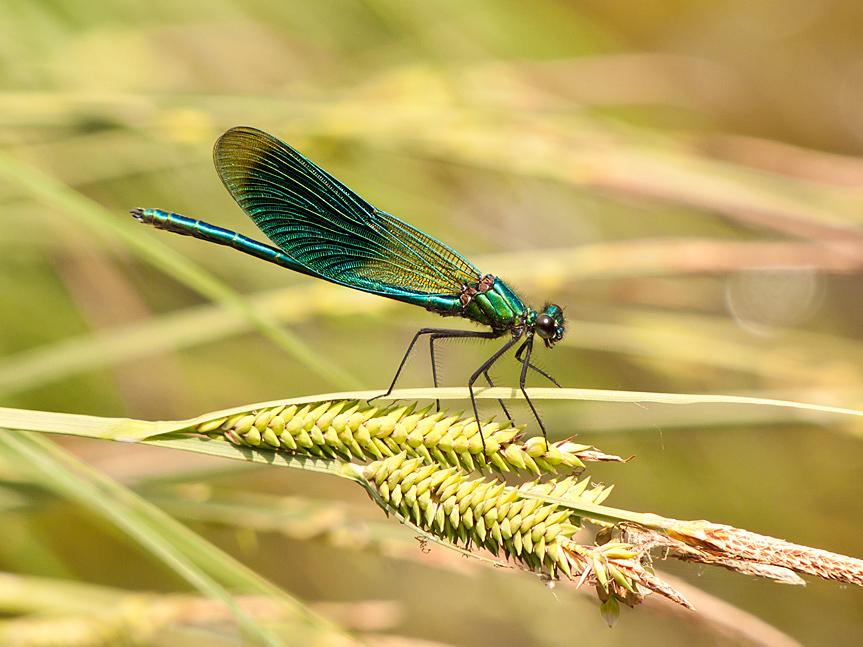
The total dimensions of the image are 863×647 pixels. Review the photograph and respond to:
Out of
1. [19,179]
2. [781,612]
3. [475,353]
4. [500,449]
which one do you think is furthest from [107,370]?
[781,612]

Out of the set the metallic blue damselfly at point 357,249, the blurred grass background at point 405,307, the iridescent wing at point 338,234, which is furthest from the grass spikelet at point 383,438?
the iridescent wing at point 338,234

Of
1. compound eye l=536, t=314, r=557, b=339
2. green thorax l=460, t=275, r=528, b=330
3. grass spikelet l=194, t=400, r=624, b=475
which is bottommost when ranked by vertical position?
grass spikelet l=194, t=400, r=624, b=475

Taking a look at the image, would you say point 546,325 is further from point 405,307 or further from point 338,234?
point 338,234

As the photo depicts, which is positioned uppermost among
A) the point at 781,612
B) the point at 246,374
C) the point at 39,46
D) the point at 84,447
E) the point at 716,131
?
the point at 716,131

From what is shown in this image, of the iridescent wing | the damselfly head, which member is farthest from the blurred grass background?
the damselfly head

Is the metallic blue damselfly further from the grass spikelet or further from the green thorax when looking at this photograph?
the grass spikelet

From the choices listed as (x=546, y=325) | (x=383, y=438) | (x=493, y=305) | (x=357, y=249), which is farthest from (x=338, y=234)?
(x=383, y=438)

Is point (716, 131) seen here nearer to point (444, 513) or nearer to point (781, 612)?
point (781, 612)
